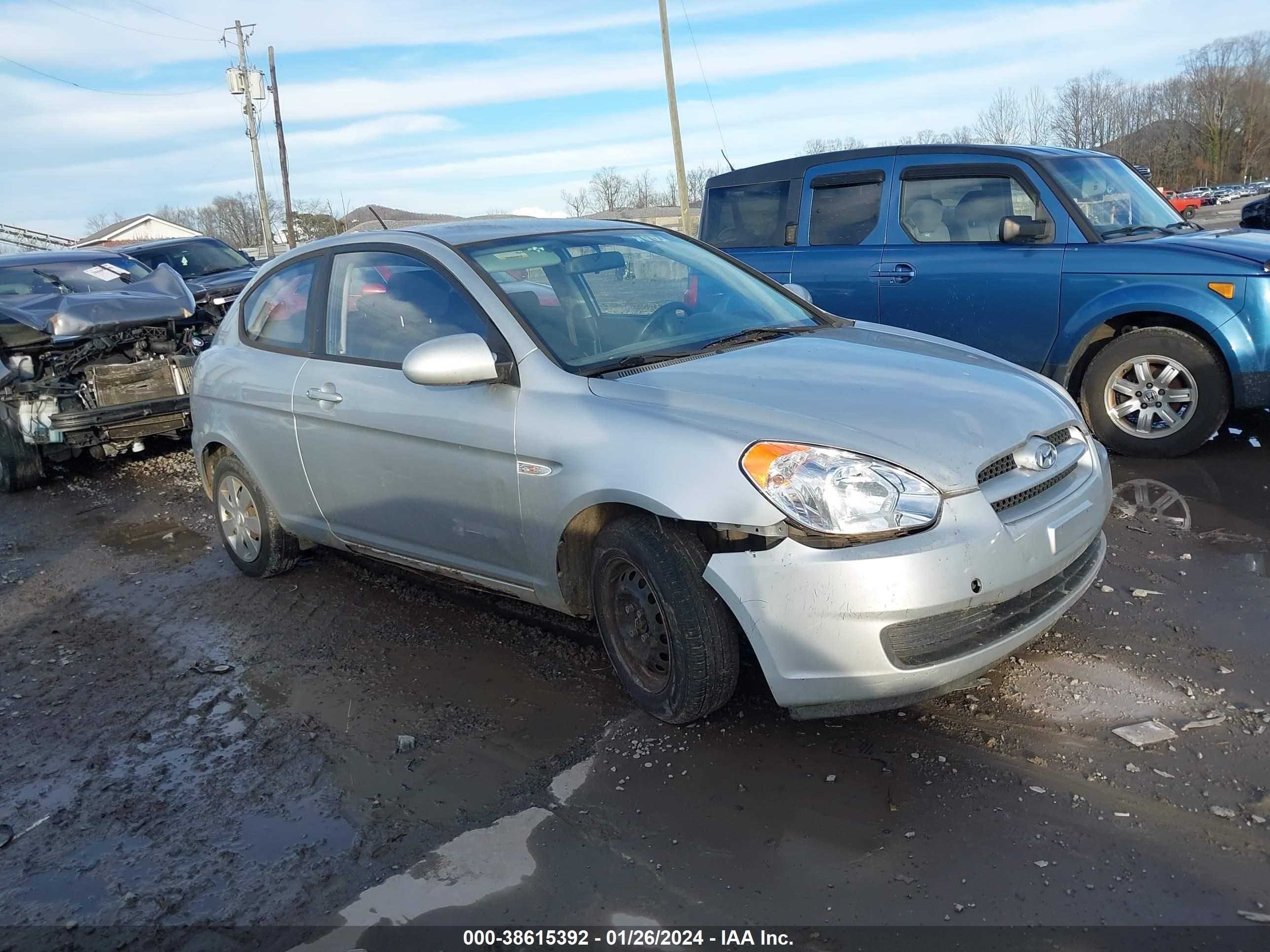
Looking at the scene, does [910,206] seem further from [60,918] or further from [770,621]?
[60,918]

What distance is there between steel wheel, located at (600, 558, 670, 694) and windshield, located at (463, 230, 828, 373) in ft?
2.46

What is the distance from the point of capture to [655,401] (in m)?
3.31

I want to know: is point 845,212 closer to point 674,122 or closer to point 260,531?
point 260,531

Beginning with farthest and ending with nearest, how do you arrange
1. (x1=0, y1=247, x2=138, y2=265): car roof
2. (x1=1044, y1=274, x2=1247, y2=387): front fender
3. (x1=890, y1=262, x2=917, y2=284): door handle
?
(x1=0, y1=247, x2=138, y2=265): car roof → (x1=890, y1=262, x2=917, y2=284): door handle → (x1=1044, y1=274, x2=1247, y2=387): front fender

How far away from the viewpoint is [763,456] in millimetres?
3000

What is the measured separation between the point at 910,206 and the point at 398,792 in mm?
→ 5500

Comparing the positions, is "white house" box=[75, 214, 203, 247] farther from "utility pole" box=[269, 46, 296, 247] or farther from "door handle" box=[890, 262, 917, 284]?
"door handle" box=[890, 262, 917, 284]

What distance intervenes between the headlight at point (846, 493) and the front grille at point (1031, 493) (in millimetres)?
279

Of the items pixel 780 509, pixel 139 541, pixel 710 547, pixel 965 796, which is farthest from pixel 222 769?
pixel 139 541

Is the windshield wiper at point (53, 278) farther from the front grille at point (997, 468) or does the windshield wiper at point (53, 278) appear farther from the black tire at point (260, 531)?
the front grille at point (997, 468)

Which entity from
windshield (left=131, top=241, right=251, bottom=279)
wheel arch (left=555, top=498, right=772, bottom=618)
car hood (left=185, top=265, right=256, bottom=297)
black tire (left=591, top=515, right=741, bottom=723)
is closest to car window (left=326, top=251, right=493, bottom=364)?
wheel arch (left=555, top=498, right=772, bottom=618)

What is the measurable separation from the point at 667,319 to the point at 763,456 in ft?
4.06

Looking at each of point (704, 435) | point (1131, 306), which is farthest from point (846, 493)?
point (1131, 306)

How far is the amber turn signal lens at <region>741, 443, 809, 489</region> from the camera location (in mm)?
2979
